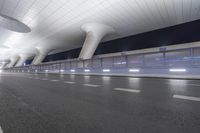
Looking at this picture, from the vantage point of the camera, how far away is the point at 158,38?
2483 cm

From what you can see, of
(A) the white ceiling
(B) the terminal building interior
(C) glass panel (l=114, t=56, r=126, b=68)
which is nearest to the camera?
(B) the terminal building interior

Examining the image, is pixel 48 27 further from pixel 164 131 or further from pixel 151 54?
pixel 164 131

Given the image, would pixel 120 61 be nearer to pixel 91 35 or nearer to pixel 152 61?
pixel 152 61

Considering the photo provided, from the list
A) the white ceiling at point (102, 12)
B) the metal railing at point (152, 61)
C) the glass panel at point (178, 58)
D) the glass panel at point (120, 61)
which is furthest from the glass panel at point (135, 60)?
the white ceiling at point (102, 12)

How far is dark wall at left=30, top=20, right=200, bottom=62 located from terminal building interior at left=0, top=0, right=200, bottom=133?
0.52 feet

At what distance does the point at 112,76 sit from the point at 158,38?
18.3 metres

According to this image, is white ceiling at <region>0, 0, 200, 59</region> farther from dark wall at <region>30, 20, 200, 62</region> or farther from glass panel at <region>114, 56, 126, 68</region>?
glass panel at <region>114, 56, 126, 68</region>

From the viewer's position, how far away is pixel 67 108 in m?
2.47

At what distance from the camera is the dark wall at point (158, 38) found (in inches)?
810

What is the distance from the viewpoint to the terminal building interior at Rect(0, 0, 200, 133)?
1830 millimetres

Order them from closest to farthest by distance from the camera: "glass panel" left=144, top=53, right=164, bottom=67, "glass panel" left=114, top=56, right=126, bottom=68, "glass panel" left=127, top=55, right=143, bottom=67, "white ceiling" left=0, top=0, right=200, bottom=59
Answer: "glass panel" left=144, top=53, right=164, bottom=67, "glass panel" left=127, top=55, right=143, bottom=67, "glass panel" left=114, top=56, right=126, bottom=68, "white ceiling" left=0, top=0, right=200, bottom=59

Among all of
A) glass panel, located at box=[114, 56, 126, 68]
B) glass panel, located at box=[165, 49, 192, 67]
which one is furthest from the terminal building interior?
glass panel, located at box=[114, 56, 126, 68]

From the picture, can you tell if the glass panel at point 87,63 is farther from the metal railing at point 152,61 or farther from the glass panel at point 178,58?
the glass panel at point 178,58

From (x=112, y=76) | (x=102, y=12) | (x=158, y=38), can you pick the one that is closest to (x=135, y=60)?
(x=112, y=76)
